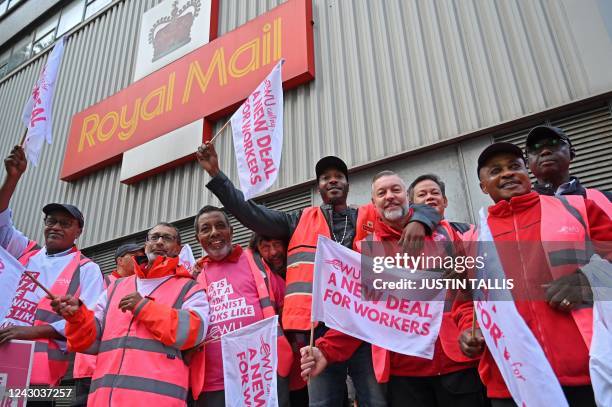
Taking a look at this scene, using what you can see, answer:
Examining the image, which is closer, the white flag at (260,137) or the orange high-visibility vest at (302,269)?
the orange high-visibility vest at (302,269)

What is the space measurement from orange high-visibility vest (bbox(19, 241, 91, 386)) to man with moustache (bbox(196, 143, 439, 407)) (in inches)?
53.8

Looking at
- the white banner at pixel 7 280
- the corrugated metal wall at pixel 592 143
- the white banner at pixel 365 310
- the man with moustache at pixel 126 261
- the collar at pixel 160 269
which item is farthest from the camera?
the man with moustache at pixel 126 261

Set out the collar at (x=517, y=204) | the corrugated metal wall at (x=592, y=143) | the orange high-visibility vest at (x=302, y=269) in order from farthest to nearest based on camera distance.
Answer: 1. the corrugated metal wall at (x=592, y=143)
2. the orange high-visibility vest at (x=302, y=269)
3. the collar at (x=517, y=204)

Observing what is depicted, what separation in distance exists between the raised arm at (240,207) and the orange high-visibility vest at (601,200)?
5.88ft

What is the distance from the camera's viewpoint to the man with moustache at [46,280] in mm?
2939

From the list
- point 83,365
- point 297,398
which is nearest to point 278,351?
point 297,398

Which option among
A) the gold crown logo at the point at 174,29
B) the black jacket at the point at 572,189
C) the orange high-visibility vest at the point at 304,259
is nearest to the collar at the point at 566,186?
the black jacket at the point at 572,189

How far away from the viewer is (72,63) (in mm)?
10320

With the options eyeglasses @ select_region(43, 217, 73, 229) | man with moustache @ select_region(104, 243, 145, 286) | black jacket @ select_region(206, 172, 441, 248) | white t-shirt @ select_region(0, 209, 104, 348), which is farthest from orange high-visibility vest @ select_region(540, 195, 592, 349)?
man with moustache @ select_region(104, 243, 145, 286)

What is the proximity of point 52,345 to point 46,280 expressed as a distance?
54cm

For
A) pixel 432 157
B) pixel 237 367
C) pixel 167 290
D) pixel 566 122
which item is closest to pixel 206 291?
pixel 167 290

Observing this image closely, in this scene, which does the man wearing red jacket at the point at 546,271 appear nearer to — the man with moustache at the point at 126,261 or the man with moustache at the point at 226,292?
the man with moustache at the point at 226,292

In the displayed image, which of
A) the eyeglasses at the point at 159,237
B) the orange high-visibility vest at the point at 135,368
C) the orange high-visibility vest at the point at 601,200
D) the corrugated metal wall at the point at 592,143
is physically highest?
the corrugated metal wall at the point at 592,143

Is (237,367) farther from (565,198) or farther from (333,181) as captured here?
(565,198)
